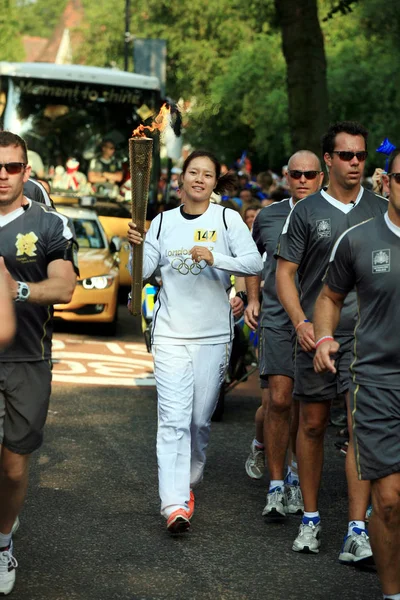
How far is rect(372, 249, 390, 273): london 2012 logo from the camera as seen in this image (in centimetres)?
539

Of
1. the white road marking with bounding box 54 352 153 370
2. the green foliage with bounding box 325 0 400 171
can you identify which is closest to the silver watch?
the white road marking with bounding box 54 352 153 370

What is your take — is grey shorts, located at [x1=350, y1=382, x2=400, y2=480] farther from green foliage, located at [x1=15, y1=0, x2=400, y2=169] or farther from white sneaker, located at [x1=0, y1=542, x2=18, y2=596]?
green foliage, located at [x1=15, y1=0, x2=400, y2=169]

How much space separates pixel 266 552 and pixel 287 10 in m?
12.4

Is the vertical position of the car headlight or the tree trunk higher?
the tree trunk

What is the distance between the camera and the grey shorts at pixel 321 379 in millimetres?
7023

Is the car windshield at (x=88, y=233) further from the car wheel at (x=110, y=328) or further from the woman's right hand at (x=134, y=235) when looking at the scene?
the woman's right hand at (x=134, y=235)

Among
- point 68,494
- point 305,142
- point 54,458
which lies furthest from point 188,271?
point 305,142

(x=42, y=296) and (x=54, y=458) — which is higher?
(x=42, y=296)

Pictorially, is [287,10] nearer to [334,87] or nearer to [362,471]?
[362,471]

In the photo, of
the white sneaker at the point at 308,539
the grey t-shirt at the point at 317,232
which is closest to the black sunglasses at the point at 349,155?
the grey t-shirt at the point at 317,232

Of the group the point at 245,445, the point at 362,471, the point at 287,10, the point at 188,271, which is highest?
the point at 287,10

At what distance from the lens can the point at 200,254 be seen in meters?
7.18

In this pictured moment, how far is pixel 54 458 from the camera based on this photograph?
9148mm

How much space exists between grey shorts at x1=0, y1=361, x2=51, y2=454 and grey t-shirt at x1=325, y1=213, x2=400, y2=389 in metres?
1.45
